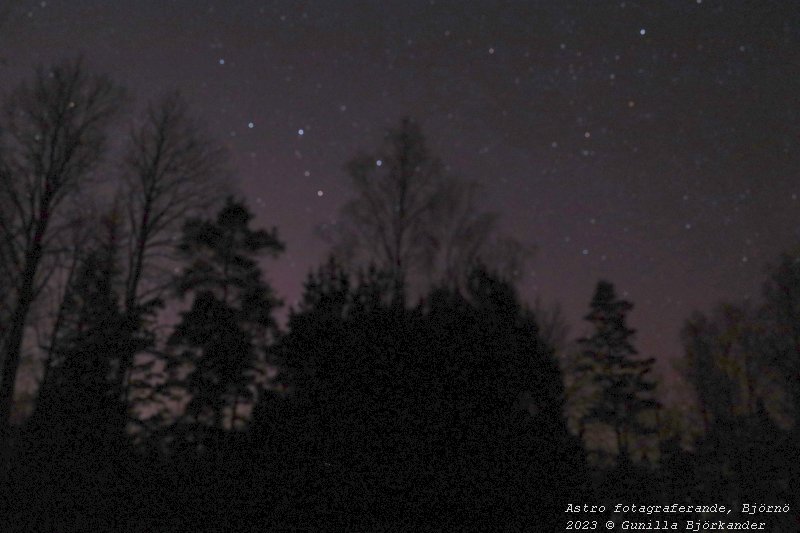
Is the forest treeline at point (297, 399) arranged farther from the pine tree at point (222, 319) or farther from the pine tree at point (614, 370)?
the pine tree at point (614, 370)

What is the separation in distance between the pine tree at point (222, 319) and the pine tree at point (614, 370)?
1769cm

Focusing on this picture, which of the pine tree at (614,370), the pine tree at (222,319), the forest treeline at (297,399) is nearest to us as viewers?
the forest treeline at (297,399)

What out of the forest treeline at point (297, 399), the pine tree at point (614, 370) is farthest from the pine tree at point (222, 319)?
the pine tree at point (614, 370)

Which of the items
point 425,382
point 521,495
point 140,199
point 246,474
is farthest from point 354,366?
point 140,199

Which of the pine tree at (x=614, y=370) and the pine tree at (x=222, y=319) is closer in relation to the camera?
the pine tree at (x=222, y=319)

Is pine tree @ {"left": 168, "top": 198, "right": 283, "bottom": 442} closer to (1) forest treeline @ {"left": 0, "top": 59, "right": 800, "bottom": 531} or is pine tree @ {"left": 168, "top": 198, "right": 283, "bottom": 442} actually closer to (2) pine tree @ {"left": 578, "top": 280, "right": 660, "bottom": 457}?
(1) forest treeline @ {"left": 0, "top": 59, "right": 800, "bottom": 531}

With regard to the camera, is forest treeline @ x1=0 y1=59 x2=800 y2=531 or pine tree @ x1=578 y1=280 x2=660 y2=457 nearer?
forest treeline @ x1=0 y1=59 x2=800 y2=531

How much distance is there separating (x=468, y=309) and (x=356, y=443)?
206 cm

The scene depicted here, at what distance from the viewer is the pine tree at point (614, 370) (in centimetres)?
2948

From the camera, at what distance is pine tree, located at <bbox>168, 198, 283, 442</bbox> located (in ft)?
70.9

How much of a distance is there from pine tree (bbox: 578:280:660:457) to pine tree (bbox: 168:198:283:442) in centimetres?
1769

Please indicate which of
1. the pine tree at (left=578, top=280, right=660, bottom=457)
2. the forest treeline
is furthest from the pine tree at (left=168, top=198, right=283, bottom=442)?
the pine tree at (left=578, top=280, right=660, bottom=457)

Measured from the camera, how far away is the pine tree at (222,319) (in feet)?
70.9

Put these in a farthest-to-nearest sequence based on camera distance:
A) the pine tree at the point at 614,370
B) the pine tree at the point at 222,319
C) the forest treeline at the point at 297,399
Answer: the pine tree at the point at 614,370 → the pine tree at the point at 222,319 → the forest treeline at the point at 297,399
